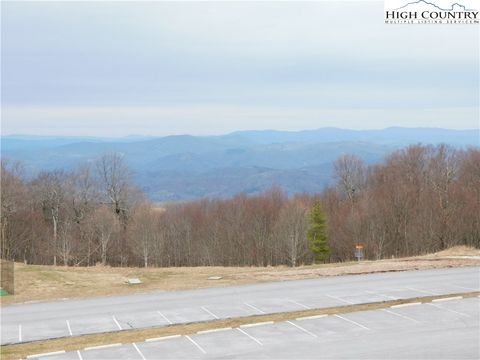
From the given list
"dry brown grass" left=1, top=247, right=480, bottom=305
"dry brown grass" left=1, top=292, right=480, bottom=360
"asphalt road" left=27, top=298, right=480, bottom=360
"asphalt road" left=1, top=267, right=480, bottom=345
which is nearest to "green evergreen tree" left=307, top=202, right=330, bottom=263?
"dry brown grass" left=1, top=247, right=480, bottom=305

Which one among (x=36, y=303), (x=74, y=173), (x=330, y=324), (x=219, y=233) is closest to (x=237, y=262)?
(x=219, y=233)

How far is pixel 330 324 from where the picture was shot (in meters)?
23.5

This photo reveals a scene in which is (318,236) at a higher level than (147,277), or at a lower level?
lower

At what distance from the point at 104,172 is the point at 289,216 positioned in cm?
3625

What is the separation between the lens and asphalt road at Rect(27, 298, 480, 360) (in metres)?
19.9

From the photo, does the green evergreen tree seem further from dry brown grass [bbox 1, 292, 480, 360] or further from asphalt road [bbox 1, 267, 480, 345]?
dry brown grass [bbox 1, 292, 480, 360]

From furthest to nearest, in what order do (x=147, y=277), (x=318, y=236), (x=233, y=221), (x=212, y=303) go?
1. (x=233, y=221)
2. (x=318, y=236)
3. (x=147, y=277)
4. (x=212, y=303)

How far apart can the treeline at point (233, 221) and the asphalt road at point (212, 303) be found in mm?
37003

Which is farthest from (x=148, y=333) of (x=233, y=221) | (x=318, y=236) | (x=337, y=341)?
(x=233, y=221)

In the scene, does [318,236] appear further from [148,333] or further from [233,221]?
[148,333]

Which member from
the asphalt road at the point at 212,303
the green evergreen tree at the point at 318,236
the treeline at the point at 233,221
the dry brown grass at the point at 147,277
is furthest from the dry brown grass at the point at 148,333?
the green evergreen tree at the point at 318,236

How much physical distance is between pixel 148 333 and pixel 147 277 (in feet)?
48.5

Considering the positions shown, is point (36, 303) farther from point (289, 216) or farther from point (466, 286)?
point (289, 216)

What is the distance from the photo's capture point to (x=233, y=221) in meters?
90.6
